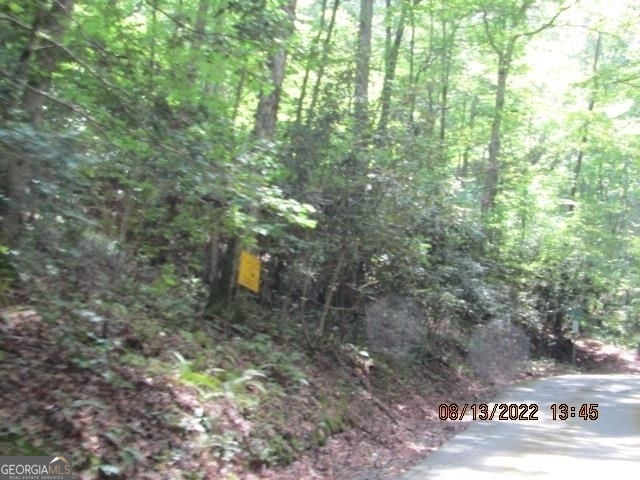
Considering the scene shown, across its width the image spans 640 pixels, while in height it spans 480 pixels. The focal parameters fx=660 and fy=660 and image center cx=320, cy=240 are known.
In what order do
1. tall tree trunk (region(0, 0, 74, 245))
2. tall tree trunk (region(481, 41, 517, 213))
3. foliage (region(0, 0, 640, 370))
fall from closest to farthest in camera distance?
1. tall tree trunk (region(0, 0, 74, 245))
2. foliage (region(0, 0, 640, 370))
3. tall tree trunk (region(481, 41, 517, 213))

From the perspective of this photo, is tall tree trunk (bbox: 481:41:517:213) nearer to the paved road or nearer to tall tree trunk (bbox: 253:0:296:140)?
the paved road

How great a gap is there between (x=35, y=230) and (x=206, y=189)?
1.73 metres

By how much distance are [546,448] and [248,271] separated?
17.7 ft

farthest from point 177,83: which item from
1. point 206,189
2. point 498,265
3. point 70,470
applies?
point 498,265

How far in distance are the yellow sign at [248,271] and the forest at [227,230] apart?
2.3 inches

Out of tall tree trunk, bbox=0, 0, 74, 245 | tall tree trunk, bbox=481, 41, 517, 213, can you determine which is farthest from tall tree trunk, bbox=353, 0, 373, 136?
tall tree trunk, bbox=481, 41, 517, 213

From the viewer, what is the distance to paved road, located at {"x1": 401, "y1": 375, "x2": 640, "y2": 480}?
331 inches

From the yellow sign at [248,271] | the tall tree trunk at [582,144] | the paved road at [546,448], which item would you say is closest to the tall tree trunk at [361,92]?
the yellow sign at [248,271]

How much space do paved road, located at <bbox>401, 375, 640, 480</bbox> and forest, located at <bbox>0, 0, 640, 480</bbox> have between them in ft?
6.13

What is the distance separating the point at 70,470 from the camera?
19.0 feet

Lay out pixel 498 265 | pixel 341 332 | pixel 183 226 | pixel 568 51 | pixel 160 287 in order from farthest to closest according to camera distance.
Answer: pixel 568 51, pixel 498 265, pixel 341 332, pixel 160 287, pixel 183 226

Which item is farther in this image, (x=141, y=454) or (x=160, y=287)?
(x=160, y=287)

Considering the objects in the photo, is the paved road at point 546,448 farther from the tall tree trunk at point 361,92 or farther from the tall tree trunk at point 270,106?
the tall tree trunk at point 270,106

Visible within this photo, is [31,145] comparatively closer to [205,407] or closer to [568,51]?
[205,407]
